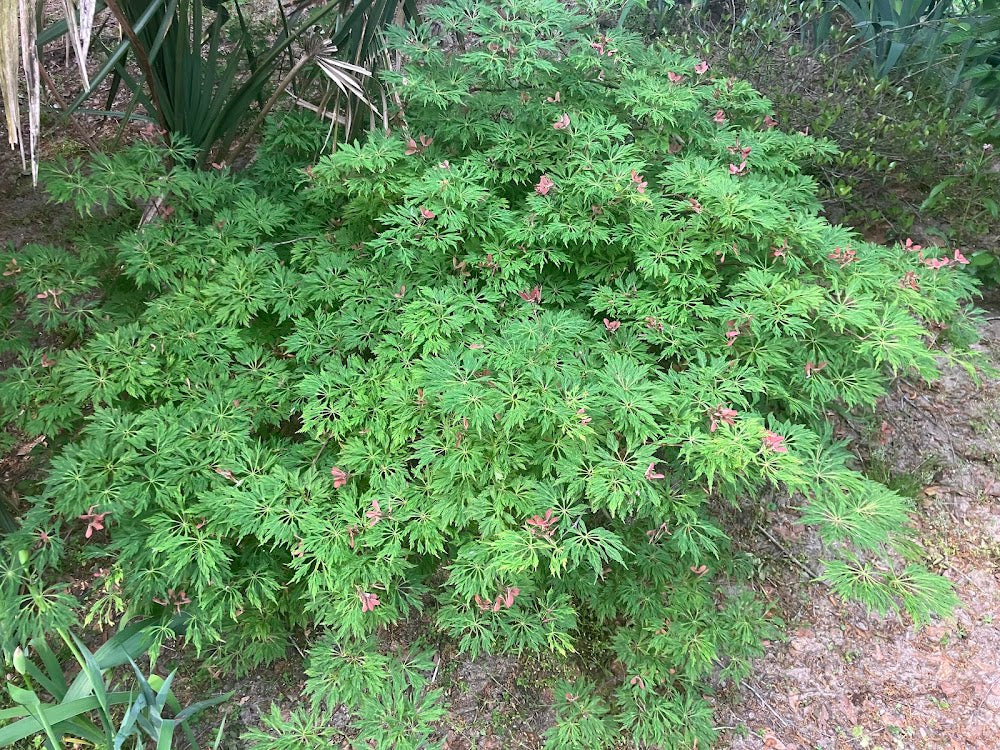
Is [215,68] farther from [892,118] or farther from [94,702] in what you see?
[892,118]

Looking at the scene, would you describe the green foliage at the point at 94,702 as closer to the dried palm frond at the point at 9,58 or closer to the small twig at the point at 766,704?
the dried palm frond at the point at 9,58

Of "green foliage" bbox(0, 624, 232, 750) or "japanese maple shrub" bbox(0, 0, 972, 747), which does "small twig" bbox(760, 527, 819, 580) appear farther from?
"green foliage" bbox(0, 624, 232, 750)

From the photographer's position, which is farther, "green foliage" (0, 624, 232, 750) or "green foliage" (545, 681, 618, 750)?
"green foliage" (545, 681, 618, 750)

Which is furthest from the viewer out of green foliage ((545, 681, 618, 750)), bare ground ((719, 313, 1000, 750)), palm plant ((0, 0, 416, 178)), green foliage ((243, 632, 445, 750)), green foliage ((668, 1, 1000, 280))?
green foliage ((668, 1, 1000, 280))

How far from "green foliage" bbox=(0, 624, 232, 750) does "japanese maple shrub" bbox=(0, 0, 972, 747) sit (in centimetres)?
20

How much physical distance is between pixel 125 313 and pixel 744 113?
2.46 m

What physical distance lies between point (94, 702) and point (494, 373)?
1464mm

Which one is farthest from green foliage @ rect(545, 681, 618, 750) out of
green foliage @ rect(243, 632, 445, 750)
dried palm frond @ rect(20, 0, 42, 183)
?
dried palm frond @ rect(20, 0, 42, 183)

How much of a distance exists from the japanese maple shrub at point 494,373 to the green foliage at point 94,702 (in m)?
0.20

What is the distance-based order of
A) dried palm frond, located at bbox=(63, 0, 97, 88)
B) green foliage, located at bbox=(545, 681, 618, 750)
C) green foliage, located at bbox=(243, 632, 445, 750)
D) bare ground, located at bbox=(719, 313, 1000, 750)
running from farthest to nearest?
bare ground, located at bbox=(719, 313, 1000, 750) < green foliage, located at bbox=(545, 681, 618, 750) < green foliage, located at bbox=(243, 632, 445, 750) < dried palm frond, located at bbox=(63, 0, 97, 88)

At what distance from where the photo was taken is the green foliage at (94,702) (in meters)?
1.60

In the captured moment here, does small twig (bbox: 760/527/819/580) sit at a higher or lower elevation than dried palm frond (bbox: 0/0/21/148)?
lower

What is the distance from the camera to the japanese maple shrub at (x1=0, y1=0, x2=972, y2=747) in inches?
65.6

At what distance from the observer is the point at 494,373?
172cm
